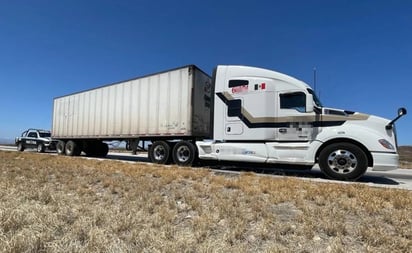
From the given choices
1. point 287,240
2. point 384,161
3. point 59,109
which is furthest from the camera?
point 59,109

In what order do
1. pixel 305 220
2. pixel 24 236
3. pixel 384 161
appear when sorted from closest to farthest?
pixel 24 236 < pixel 305 220 < pixel 384 161

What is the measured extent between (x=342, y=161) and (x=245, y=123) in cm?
317

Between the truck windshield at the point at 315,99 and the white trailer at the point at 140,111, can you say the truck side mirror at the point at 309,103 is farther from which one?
the white trailer at the point at 140,111

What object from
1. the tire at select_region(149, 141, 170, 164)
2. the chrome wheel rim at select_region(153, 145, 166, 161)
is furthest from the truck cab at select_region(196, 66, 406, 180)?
the chrome wheel rim at select_region(153, 145, 166, 161)

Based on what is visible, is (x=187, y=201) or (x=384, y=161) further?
(x=384, y=161)

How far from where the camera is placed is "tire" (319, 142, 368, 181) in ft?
26.5

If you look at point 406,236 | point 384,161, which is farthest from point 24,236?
point 384,161

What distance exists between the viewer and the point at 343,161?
27.2 ft

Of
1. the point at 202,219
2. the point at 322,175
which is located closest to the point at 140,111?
the point at 322,175

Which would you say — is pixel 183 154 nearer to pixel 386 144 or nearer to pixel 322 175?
pixel 322 175

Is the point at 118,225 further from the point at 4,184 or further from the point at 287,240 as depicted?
the point at 4,184

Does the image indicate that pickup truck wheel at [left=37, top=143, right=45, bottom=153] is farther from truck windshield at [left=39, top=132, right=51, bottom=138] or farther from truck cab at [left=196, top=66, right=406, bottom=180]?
truck cab at [left=196, top=66, right=406, bottom=180]

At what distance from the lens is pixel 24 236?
9.98 ft

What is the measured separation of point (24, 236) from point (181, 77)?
370 inches
